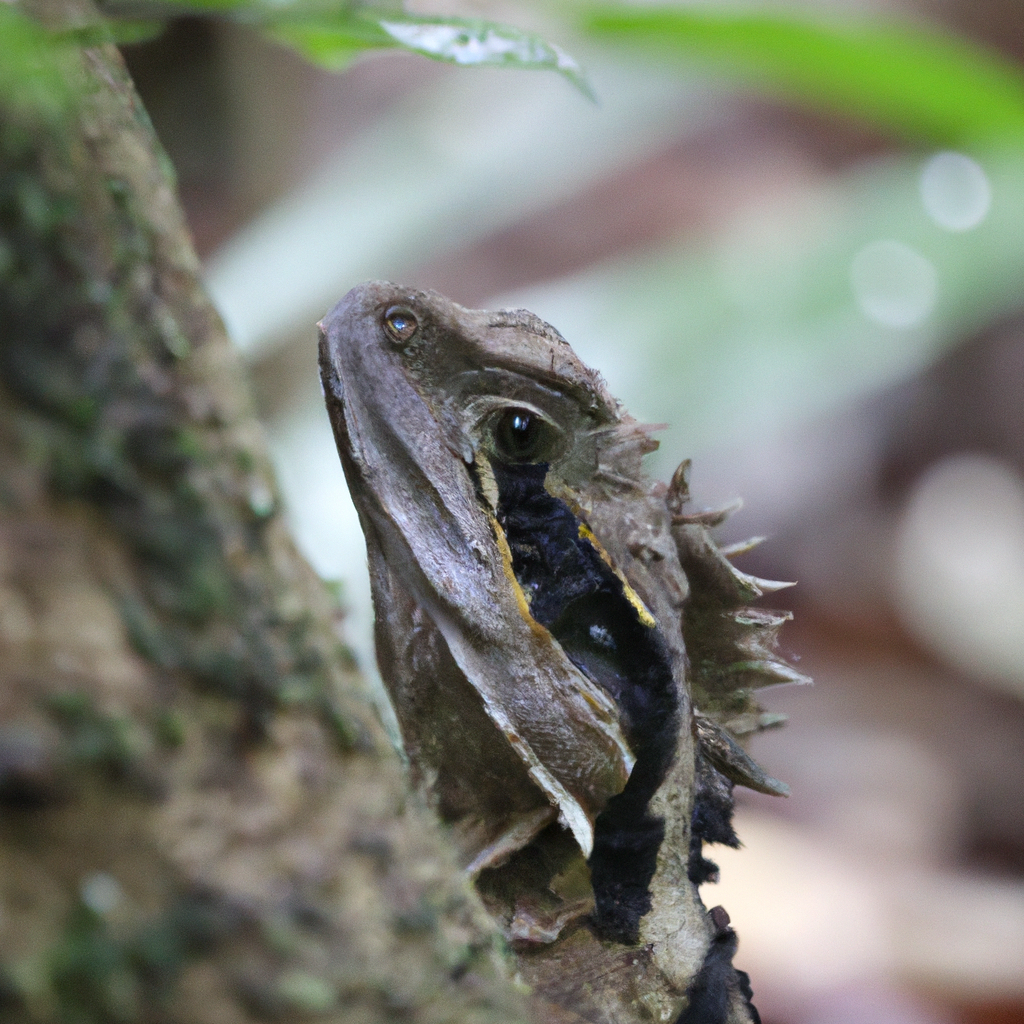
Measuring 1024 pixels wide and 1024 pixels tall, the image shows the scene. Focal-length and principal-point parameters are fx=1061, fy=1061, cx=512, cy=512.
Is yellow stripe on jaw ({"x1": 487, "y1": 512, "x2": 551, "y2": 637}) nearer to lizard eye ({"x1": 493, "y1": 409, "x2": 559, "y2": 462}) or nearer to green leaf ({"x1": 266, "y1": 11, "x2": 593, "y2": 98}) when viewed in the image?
lizard eye ({"x1": 493, "y1": 409, "x2": 559, "y2": 462})

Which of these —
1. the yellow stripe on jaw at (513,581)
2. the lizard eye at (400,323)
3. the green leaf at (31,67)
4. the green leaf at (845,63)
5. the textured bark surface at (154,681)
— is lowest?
the textured bark surface at (154,681)

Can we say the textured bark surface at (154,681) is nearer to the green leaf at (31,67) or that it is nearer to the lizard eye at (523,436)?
the green leaf at (31,67)

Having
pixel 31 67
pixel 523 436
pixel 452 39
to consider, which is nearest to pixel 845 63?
pixel 523 436

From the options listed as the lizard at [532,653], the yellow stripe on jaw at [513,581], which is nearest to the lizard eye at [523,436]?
the lizard at [532,653]

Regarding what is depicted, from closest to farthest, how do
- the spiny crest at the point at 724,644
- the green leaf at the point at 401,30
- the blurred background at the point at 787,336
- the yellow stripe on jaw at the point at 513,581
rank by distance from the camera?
the green leaf at the point at 401,30
the yellow stripe on jaw at the point at 513,581
the spiny crest at the point at 724,644
the blurred background at the point at 787,336

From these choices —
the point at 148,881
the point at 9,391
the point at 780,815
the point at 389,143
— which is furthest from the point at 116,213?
the point at 780,815

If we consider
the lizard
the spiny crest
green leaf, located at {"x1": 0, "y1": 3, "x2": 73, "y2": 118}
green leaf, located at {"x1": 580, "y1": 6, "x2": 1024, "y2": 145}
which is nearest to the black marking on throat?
the lizard
